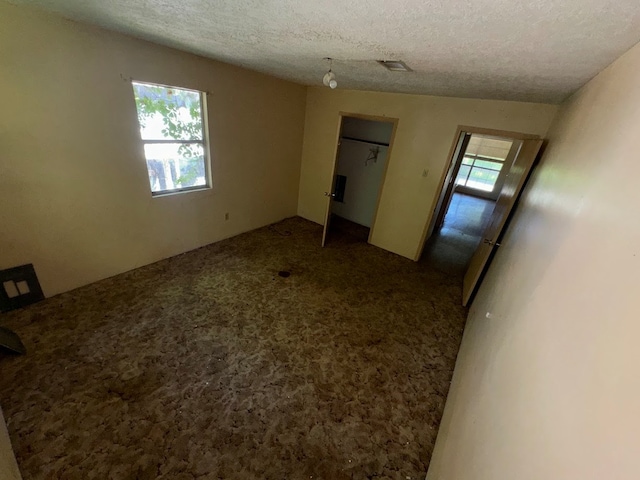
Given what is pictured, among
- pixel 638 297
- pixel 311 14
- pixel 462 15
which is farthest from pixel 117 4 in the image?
pixel 638 297

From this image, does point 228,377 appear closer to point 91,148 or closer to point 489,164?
point 91,148

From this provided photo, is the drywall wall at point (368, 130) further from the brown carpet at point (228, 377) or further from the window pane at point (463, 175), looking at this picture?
the window pane at point (463, 175)

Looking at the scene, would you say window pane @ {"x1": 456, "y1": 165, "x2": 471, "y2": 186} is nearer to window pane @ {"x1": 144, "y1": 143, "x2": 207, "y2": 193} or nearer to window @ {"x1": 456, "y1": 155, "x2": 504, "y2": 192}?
window @ {"x1": 456, "y1": 155, "x2": 504, "y2": 192}

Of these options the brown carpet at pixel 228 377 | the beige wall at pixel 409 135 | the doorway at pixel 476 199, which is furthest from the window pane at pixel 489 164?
the brown carpet at pixel 228 377

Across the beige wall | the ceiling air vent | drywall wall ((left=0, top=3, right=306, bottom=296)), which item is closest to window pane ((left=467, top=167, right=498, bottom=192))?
the beige wall

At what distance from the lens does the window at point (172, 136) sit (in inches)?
110

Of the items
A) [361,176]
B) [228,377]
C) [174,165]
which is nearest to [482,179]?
[361,176]

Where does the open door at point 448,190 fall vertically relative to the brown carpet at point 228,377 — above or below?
above

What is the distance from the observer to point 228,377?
6.82 ft

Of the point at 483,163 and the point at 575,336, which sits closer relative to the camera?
the point at 575,336

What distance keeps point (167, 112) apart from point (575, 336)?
12.1 feet

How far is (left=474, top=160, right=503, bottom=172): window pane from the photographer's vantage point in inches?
328

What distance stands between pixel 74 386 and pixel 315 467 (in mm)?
1774

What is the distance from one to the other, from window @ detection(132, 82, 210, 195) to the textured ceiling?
2.01ft
